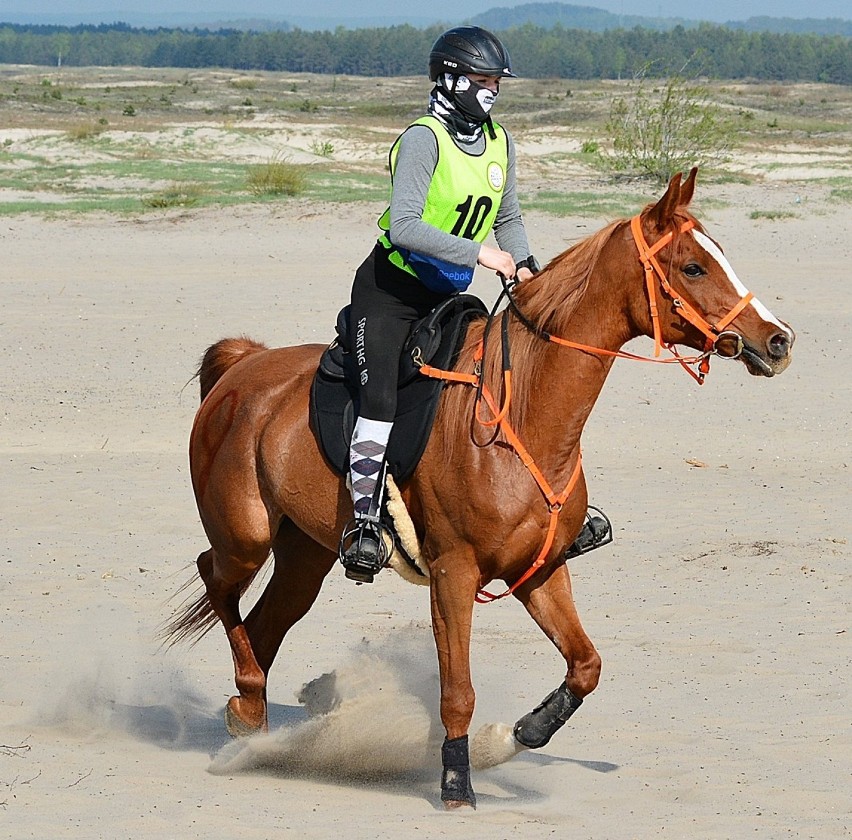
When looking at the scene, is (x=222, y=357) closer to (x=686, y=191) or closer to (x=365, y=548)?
(x=365, y=548)

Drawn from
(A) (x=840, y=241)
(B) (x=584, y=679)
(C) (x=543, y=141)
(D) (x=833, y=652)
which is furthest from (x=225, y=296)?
(C) (x=543, y=141)

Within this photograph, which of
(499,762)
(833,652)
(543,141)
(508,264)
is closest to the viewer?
(508,264)

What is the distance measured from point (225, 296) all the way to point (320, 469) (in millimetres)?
10296

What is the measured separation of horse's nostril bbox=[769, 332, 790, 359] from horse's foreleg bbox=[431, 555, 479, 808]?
1272 mm

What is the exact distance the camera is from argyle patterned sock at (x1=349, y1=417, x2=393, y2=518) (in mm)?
4910

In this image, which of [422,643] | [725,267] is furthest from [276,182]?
[725,267]

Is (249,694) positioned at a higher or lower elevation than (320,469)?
lower

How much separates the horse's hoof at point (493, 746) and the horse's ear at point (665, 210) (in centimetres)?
196

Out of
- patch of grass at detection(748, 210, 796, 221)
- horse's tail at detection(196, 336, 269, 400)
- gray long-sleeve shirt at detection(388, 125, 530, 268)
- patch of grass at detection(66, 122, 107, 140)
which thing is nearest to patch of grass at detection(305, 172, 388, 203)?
patch of grass at detection(748, 210, 796, 221)

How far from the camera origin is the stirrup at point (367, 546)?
16.1 feet

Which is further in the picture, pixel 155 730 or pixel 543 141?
pixel 543 141

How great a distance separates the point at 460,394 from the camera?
489 cm

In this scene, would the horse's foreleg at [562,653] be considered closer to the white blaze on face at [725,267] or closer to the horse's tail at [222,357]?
the white blaze on face at [725,267]

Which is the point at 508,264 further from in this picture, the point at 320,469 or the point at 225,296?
the point at 225,296
